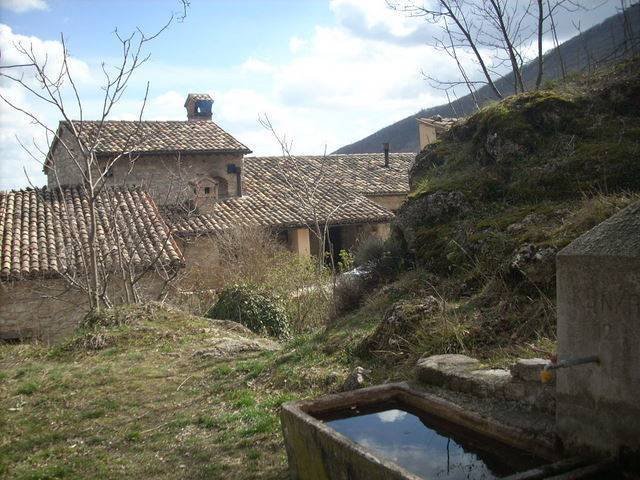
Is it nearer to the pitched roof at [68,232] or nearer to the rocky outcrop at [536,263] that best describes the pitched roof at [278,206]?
the pitched roof at [68,232]

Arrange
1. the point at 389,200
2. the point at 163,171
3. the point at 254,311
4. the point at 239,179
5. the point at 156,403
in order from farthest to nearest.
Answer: the point at 389,200 → the point at 239,179 → the point at 163,171 → the point at 254,311 → the point at 156,403

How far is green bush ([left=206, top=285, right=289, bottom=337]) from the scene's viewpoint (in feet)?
38.8

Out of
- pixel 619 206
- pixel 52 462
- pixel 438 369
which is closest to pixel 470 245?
pixel 619 206

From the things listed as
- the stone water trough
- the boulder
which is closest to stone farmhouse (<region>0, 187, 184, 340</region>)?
the boulder

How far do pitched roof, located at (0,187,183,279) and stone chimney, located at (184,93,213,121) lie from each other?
31.3ft

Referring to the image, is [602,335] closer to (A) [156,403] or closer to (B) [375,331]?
(B) [375,331]

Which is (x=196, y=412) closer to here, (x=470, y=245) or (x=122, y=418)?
(x=122, y=418)

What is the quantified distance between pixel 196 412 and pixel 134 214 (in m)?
11.6

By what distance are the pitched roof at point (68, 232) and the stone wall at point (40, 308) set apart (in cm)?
32

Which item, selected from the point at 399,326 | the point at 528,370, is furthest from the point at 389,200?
the point at 528,370

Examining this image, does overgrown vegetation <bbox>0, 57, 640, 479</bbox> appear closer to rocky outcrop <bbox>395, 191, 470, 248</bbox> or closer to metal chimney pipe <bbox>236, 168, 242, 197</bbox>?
rocky outcrop <bbox>395, 191, 470, 248</bbox>

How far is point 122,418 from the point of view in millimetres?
6375

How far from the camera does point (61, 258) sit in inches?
559

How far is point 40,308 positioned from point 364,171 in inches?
663
